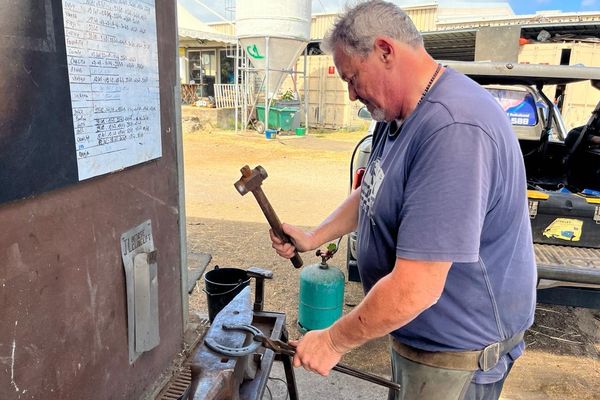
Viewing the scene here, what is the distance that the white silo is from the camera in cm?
1401

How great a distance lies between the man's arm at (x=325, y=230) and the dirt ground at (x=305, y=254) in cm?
150

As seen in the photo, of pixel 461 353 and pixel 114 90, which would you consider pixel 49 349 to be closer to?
pixel 114 90

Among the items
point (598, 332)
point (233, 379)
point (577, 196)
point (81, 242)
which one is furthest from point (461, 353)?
point (598, 332)

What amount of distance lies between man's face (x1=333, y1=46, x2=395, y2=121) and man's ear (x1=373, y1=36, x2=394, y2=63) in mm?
17

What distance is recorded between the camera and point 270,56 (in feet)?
47.6

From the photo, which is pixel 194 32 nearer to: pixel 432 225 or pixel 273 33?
pixel 273 33

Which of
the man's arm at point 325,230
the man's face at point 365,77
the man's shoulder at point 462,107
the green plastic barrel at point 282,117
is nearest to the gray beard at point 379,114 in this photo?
the man's face at point 365,77

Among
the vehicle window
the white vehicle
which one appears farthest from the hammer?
the vehicle window

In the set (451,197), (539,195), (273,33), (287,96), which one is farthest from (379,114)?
(287,96)

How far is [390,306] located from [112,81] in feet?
3.69

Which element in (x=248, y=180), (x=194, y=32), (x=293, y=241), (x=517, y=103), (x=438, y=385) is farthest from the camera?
(x=194, y=32)

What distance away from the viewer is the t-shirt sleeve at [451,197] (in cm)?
129

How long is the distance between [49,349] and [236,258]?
3635 mm

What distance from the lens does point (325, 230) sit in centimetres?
220
